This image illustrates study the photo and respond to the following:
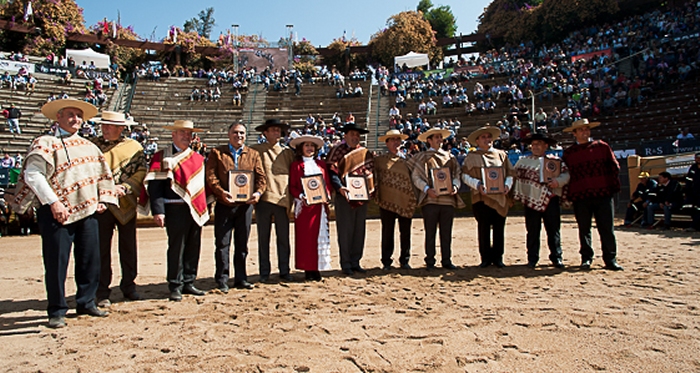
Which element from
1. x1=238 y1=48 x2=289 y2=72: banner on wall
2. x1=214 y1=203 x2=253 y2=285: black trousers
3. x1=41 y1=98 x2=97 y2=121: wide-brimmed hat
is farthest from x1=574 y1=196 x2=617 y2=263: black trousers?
x1=238 y1=48 x2=289 y2=72: banner on wall

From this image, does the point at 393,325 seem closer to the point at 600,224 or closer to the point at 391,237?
the point at 391,237

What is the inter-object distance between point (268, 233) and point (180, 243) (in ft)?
3.66

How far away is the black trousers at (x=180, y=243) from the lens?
4.96m

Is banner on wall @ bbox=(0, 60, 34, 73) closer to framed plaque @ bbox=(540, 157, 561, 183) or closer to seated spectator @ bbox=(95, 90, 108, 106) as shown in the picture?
seated spectator @ bbox=(95, 90, 108, 106)

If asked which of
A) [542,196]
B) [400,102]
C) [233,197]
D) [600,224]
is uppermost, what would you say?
[400,102]

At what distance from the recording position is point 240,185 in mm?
5438

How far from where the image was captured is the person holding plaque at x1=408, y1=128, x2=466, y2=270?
6383 millimetres

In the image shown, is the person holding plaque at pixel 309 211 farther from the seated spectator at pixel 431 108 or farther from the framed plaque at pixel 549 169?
the seated spectator at pixel 431 108

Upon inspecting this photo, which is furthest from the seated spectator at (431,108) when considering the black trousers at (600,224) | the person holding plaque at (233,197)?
the person holding plaque at (233,197)

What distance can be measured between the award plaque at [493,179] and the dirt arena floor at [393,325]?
3.48 feet

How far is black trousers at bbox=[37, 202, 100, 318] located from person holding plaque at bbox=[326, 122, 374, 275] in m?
2.89

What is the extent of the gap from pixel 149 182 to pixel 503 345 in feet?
12.2

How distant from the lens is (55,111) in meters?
4.38

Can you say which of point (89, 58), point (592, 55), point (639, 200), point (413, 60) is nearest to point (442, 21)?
point (413, 60)
